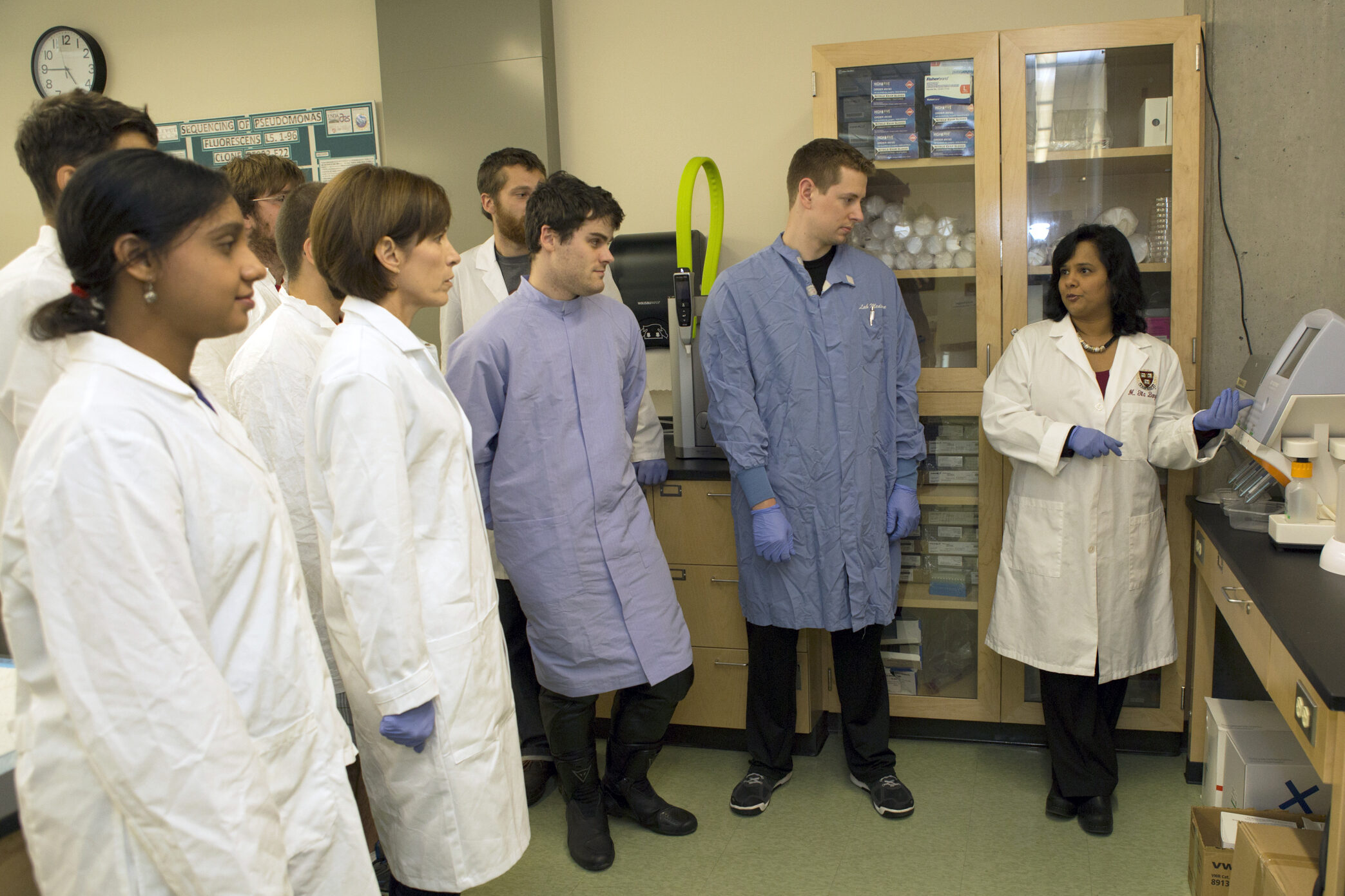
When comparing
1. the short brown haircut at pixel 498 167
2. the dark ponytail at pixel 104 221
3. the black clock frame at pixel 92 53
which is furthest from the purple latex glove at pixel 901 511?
the black clock frame at pixel 92 53

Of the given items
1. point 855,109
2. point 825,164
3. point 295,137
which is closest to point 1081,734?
point 825,164

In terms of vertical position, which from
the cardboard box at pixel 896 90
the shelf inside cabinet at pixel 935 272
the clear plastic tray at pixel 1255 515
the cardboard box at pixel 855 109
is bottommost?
the clear plastic tray at pixel 1255 515

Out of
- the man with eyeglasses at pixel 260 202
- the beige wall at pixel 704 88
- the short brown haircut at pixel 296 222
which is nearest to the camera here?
the short brown haircut at pixel 296 222

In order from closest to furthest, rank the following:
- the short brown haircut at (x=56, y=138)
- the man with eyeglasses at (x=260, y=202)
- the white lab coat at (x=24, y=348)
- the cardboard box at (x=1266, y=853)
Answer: the white lab coat at (x=24, y=348)
the short brown haircut at (x=56, y=138)
the cardboard box at (x=1266, y=853)
the man with eyeglasses at (x=260, y=202)

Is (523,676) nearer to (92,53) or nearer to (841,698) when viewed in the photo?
(841,698)

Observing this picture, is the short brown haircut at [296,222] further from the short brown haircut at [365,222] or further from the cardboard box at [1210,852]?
the cardboard box at [1210,852]

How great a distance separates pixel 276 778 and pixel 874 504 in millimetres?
1666

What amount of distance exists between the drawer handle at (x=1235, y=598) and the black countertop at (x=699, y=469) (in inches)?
49.2

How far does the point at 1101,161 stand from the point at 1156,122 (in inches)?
6.3

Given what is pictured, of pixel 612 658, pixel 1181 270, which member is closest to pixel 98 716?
pixel 612 658

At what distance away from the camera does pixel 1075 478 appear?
7.63ft

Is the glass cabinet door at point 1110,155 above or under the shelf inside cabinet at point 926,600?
above

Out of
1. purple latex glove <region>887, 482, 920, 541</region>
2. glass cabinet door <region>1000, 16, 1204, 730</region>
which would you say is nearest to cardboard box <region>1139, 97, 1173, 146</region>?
glass cabinet door <region>1000, 16, 1204, 730</region>

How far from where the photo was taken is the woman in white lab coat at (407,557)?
136cm
